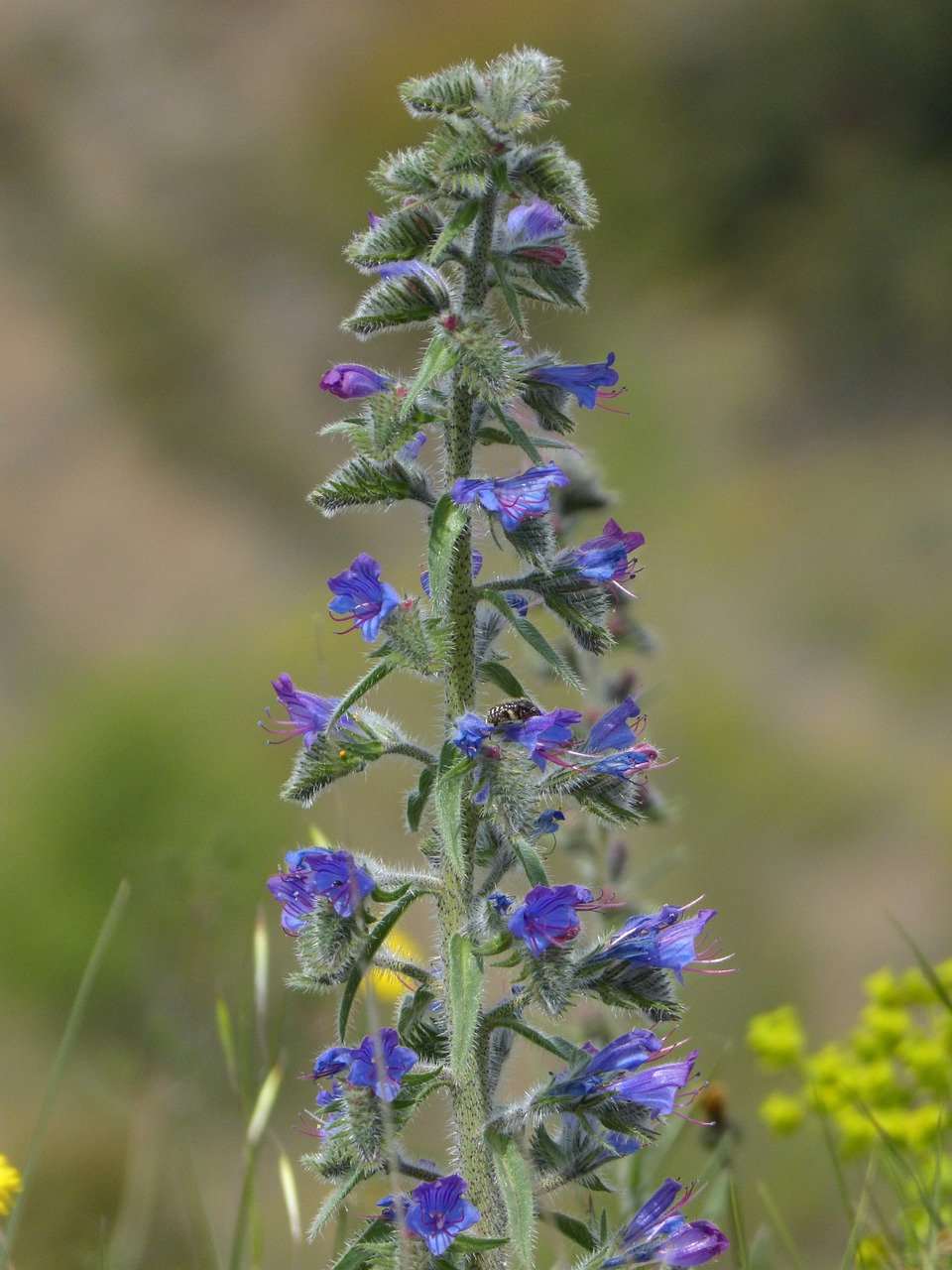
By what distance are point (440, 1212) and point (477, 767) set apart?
1.02 feet

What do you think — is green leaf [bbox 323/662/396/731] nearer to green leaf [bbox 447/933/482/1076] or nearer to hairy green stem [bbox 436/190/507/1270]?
hairy green stem [bbox 436/190/507/1270]

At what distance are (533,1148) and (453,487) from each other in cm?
52

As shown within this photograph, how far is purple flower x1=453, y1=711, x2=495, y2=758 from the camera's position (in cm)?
88

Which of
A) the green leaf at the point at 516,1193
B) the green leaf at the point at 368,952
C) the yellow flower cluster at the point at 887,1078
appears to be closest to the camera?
the green leaf at the point at 516,1193

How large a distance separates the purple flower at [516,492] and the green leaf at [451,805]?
18 cm

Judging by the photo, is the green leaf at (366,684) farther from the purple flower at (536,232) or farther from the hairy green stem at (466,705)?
the purple flower at (536,232)

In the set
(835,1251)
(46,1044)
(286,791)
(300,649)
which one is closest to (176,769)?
(300,649)

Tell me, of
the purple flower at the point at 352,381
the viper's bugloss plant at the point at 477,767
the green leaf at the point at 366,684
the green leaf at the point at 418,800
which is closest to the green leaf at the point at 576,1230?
the viper's bugloss plant at the point at 477,767

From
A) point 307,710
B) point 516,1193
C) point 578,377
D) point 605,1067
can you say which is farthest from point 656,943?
point 578,377

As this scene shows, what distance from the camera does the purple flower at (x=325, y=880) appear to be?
2.93ft

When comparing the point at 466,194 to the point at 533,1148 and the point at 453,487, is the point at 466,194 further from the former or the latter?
the point at 533,1148

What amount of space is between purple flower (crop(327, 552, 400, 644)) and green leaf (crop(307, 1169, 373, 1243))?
40 centimetres

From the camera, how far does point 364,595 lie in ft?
3.04

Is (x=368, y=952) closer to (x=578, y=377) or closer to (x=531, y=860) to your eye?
(x=531, y=860)
